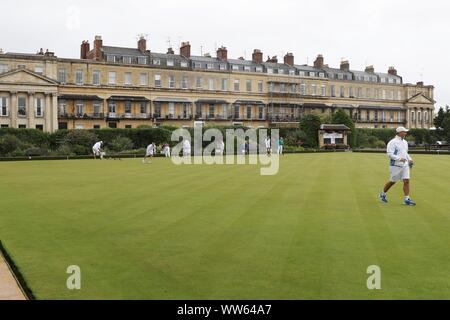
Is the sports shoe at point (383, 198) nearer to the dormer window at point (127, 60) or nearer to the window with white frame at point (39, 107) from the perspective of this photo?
the window with white frame at point (39, 107)

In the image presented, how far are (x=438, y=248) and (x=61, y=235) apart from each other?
6.77 m

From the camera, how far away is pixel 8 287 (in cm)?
688

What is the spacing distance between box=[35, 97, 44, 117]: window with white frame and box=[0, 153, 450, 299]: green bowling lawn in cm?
5711

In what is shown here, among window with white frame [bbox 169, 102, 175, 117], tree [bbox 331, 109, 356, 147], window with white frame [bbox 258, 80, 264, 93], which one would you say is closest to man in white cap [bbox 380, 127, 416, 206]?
tree [bbox 331, 109, 356, 147]

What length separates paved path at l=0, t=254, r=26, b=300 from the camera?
6.50 m

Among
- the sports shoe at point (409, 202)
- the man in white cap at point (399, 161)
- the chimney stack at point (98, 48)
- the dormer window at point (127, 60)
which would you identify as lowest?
the sports shoe at point (409, 202)

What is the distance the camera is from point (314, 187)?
720 inches

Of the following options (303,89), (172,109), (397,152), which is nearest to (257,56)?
(303,89)

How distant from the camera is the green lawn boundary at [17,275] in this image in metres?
6.61

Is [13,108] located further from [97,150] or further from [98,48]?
[97,150]

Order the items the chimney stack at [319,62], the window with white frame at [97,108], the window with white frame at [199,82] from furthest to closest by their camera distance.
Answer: the chimney stack at [319,62]
the window with white frame at [199,82]
the window with white frame at [97,108]

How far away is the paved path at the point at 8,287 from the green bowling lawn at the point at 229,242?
0.64 feet

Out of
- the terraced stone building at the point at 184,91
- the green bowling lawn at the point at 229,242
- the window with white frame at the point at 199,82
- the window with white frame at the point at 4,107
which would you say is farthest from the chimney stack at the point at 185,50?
the green bowling lawn at the point at 229,242

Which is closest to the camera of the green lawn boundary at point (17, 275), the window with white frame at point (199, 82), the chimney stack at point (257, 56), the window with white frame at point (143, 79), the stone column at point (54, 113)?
the green lawn boundary at point (17, 275)
